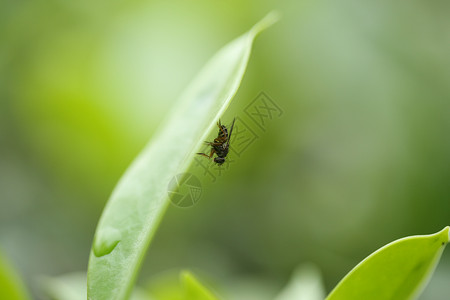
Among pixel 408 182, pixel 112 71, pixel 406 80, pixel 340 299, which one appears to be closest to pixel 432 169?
pixel 408 182

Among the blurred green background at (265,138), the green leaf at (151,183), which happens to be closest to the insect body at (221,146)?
the green leaf at (151,183)

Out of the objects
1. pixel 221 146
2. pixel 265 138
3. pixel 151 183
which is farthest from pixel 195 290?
pixel 265 138

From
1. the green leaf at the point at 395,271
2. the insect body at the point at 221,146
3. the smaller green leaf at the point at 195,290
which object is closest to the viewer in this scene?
the green leaf at the point at 395,271

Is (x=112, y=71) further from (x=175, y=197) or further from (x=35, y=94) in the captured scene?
(x=175, y=197)

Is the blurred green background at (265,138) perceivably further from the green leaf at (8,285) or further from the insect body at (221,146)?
the green leaf at (8,285)

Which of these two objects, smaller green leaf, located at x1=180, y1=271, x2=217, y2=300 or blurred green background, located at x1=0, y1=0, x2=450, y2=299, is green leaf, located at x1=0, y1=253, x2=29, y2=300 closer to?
smaller green leaf, located at x1=180, y1=271, x2=217, y2=300

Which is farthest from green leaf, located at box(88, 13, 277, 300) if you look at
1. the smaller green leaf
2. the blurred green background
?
the blurred green background

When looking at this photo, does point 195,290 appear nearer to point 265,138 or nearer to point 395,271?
point 395,271
